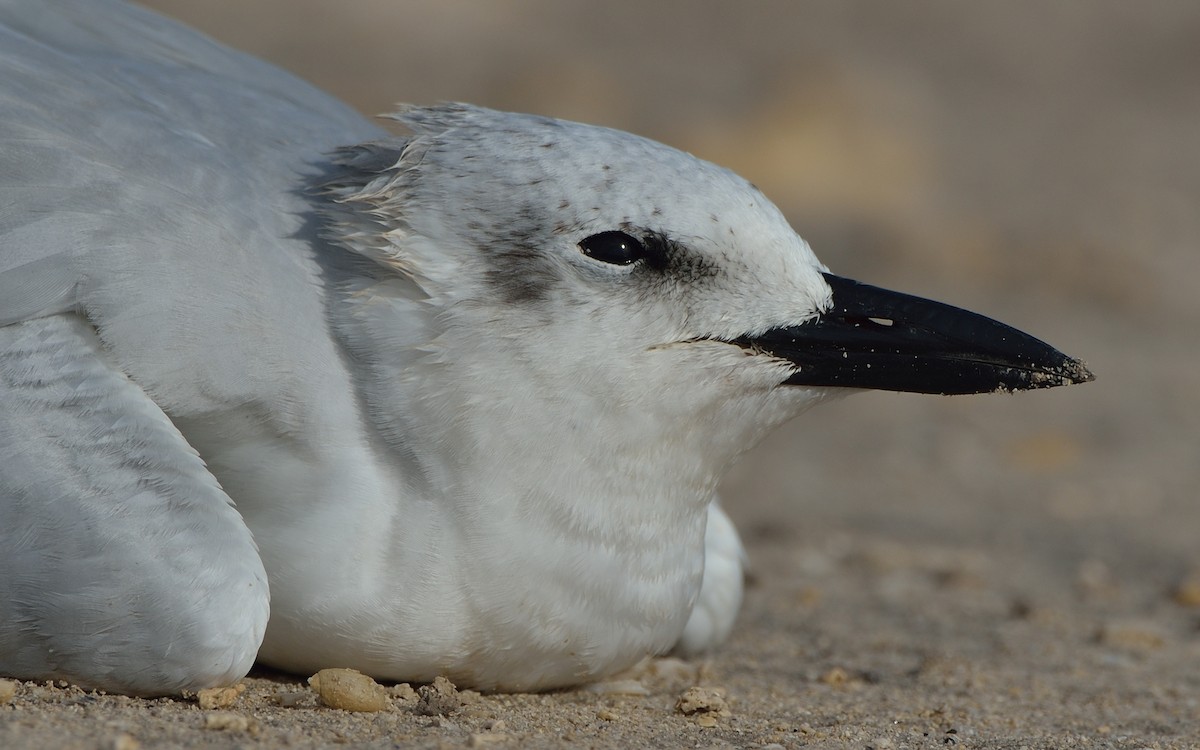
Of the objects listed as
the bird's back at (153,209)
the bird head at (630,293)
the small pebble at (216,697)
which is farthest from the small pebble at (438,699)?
the bird's back at (153,209)

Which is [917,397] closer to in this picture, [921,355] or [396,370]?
[921,355]

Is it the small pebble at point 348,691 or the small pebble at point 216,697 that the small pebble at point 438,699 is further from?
the small pebble at point 216,697

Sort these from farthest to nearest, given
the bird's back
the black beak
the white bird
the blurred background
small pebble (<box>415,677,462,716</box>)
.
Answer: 1. the blurred background
2. the black beak
3. small pebble (<box>415,677,462,716</box>)
4. the bird's back
5. the white bird

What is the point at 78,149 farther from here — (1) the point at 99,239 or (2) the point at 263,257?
(2) the point at 263,257

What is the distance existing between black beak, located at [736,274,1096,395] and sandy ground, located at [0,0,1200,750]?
807mm

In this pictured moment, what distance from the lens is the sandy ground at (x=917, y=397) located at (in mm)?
3480

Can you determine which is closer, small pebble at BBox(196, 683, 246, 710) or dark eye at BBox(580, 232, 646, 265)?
small pebble at BBox(196, 683, 246, 710)

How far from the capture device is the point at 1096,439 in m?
7.29

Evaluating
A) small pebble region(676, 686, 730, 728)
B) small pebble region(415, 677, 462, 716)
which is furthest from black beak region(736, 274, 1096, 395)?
small pebble region(415, 677, 462, 716)

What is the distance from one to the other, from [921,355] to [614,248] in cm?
76

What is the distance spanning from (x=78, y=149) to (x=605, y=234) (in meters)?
1.21

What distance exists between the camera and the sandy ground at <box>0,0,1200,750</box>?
137 inches

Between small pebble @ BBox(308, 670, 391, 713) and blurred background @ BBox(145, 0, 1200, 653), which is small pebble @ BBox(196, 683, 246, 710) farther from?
blurred background @ BBox(145, 0, 1200, 653)

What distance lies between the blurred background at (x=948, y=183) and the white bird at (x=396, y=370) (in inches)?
82.5
